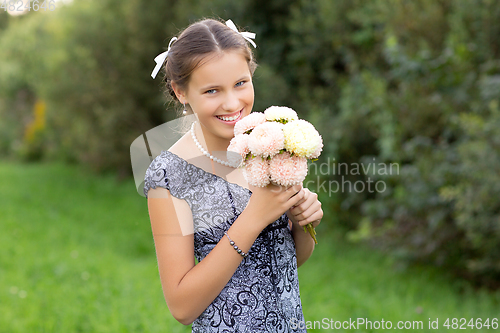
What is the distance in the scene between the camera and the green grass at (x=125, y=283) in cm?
362

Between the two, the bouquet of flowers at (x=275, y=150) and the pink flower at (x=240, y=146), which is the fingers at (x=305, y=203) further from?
the pink flower at (x=240, y=146)

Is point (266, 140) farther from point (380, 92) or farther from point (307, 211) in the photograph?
point (380, 92)

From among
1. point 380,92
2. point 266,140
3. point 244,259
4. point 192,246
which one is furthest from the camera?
point 380,92

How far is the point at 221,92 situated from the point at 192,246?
1.66 ft

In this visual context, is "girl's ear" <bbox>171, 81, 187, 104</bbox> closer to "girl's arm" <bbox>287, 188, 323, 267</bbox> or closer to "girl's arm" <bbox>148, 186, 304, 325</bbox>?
"girl's arm" <bbox>148, 186, 304, 325</bbox>

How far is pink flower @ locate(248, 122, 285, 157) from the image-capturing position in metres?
1.27

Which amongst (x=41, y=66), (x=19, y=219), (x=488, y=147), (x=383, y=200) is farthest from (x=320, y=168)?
(x=41, y=66)

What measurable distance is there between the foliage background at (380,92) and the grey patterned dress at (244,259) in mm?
584

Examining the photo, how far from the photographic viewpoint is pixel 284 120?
4.64ft

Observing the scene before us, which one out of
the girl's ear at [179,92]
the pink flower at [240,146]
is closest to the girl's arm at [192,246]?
the pink flower at [240,146]

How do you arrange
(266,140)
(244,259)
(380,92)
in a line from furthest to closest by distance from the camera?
(380,92) → (244,259) → (266,140)

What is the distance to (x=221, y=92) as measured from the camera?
1.45m

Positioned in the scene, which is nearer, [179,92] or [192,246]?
[192,246]

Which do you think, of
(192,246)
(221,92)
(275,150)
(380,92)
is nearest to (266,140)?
(275,150)
